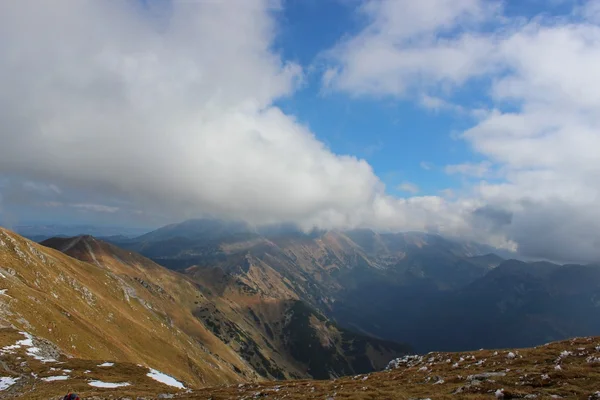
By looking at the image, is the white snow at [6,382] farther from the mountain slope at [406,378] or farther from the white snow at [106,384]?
the white snow at [106,384]

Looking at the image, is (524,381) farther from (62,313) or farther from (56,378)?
(62,313)

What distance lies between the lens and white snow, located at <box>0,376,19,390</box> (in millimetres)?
55506

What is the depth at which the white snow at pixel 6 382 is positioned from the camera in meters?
55.5

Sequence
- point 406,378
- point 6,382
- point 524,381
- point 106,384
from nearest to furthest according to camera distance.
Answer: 1. point 524,381
2. point 406,378
3. point 6,382
4. point 106,384

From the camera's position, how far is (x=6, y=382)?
187ft

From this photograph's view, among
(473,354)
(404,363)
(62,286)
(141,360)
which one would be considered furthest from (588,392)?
(62,286)

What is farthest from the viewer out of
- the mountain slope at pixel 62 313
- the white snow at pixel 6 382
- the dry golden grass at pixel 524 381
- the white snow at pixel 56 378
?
the mountain slope at pixel 62 313

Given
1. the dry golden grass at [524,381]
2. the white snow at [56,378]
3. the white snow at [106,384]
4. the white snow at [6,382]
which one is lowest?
the white snow at [106,384]

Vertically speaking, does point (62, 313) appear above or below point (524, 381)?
below

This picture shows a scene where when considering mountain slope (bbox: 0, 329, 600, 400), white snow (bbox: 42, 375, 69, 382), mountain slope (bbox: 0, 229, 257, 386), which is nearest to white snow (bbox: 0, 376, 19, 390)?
mountain slope (bbox: 0, 329, 600, 400)

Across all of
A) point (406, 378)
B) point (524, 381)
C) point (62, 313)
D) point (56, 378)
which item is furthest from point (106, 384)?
point (62, 313)

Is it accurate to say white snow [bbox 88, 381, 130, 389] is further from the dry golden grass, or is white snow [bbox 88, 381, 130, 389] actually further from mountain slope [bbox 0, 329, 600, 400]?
the dry golden grass

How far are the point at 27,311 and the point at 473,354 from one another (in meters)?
116

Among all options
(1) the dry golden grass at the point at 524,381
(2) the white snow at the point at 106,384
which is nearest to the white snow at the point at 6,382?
(2) the white snow at the point at 106,384
